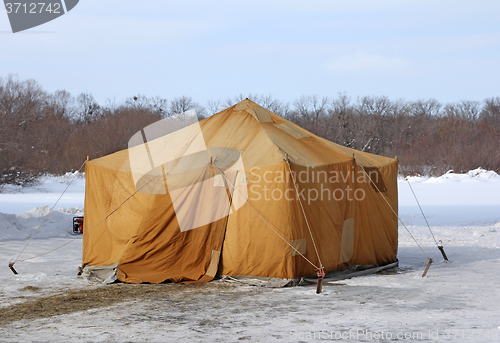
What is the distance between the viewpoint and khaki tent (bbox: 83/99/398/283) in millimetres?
8445

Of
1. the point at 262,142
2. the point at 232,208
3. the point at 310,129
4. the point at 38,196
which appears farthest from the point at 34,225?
the point at 310,129

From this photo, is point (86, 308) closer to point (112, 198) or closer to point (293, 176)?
point (112, 198)

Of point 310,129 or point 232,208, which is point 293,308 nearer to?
point 232,208

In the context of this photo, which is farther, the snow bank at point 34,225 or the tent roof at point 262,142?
the snow bank at point 34,225

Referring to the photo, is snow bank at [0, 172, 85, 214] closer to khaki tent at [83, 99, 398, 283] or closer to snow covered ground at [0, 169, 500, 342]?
snow covered ground at [0, 169, 500, 342]

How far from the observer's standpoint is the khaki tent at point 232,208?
8.45 m

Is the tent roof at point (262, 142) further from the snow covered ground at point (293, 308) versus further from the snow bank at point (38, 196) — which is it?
the snow bank at point (38, 196)

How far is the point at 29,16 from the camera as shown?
35.0 ft

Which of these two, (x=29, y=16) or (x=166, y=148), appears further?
(x=29, y=16)

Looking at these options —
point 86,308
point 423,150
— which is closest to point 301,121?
point 423,150

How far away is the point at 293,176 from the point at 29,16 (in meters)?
6.83

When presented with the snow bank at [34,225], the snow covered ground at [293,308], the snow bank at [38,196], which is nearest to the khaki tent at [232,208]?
the snow covered ground at [293,308]

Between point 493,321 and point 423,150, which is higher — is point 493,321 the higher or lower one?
the lower one

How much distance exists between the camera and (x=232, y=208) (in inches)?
344
